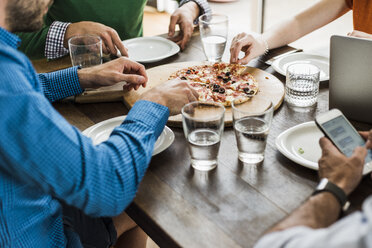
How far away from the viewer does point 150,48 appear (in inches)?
77.7

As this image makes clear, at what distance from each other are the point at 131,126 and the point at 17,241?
0.42 meters

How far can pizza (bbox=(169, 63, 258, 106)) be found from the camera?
1.48 metres

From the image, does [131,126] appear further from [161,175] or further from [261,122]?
[261,122]

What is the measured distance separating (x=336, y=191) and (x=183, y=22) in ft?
4.27

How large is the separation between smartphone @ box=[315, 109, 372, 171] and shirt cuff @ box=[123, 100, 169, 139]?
42cm

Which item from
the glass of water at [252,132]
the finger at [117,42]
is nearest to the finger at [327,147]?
the glass of water at [252,132]

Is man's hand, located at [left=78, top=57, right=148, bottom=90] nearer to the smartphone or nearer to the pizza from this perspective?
the pizza

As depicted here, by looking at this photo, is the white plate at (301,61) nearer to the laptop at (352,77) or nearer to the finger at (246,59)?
the finger at (246,59)

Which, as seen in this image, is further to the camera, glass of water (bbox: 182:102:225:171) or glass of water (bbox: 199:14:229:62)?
glass of water (bbox: 199:14:229:62)

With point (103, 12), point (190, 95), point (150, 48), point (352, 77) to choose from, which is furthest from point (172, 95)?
point (103, 12)

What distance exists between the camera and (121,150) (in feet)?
3.30

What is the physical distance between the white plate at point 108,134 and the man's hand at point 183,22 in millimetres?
743


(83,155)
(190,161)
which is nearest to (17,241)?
(83,155)

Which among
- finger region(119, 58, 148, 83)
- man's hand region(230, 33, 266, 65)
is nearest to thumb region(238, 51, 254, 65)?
man's hand region(230, 33, 266, 65)
